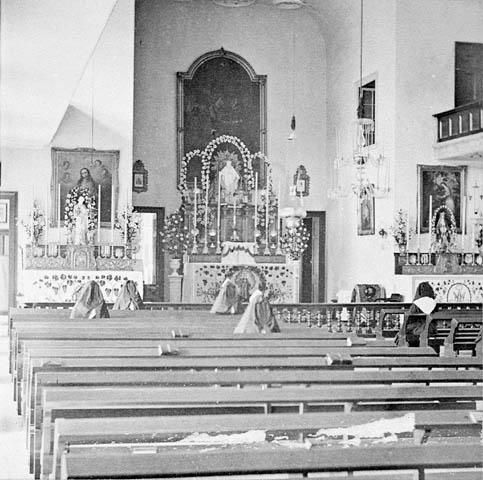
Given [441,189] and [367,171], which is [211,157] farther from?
[441,189]

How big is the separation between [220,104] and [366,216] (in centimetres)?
483

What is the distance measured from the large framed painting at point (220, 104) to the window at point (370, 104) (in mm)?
2956

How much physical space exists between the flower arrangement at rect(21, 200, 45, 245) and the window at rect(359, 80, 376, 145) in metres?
7.45

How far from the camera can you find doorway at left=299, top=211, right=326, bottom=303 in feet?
74.1

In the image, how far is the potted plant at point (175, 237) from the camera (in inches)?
793

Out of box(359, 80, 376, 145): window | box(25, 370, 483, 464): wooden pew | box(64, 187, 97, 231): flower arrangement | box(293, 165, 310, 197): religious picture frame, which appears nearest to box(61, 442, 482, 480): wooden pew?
box(25, 370, 483, 464): wooden pew

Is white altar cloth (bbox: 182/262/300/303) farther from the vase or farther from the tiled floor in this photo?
the tiled floor

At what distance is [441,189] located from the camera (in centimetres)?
1922

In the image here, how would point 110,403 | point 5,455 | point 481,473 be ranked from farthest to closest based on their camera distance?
point 5,455 < point 110,403 < point 481,473

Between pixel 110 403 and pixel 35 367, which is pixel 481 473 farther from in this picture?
pixel 35 367

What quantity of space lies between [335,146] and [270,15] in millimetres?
3768

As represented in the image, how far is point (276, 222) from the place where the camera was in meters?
21.0

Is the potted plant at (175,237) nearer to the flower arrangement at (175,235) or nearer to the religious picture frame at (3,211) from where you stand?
the flower arrangement at (175,235)

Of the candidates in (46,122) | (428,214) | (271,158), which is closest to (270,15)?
(271,158)
